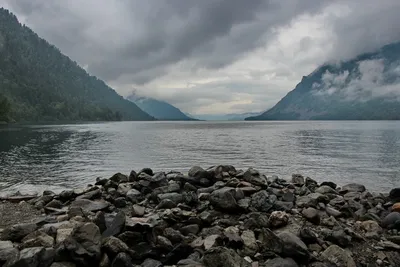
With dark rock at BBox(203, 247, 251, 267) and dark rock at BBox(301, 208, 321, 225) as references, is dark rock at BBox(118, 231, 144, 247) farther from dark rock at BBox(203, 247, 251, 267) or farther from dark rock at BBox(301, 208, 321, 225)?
dark rock at BBox(301, 208, 321, 225)

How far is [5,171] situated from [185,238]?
3173 cm

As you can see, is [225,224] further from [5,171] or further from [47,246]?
[5,171]

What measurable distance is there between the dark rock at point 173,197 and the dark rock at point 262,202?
362cm

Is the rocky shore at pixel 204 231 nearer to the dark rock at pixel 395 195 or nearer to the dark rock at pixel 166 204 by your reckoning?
the dark rock at pixel 166 204

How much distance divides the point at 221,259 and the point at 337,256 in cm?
391

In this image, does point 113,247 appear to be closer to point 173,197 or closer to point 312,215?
point 173,197

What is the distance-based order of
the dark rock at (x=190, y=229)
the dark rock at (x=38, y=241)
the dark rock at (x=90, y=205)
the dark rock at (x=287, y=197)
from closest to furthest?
1. the dark rock at (x=38, y=241)
2. the dark rock at (x=190, y=229)
3. the dark rock at (x=90, y=205)
4. the dark rock at (x=287, y=197)

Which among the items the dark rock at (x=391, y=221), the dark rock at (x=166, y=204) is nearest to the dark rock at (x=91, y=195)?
the dark rock at (x=166, y=204)

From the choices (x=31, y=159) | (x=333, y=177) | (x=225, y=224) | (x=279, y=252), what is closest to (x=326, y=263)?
(x=279, y=252)

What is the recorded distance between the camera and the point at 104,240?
10039 millimetres

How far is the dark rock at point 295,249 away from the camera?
10.1 meters

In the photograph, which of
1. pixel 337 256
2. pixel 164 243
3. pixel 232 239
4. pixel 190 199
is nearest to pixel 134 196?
pixel 190 199

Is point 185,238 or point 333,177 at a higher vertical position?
point 185,238

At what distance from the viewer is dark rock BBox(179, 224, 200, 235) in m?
12.0
